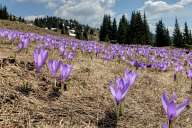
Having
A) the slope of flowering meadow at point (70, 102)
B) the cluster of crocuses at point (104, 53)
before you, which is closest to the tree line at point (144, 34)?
the cluster of crocuses at point (104, 53)

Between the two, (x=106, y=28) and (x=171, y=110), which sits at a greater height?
(x=106, y=28)

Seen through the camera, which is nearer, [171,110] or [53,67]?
[171,110]

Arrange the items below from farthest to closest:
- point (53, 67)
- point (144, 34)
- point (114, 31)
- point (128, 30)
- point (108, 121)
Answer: point (114, 31), point (128, 30), point (144, 34), point (53, 67), point (108, 121)

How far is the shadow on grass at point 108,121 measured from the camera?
134 inches

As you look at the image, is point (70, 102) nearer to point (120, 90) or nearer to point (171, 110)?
point (120, 90)

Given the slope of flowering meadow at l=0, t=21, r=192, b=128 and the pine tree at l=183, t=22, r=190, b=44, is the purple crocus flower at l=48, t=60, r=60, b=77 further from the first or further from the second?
the pine tree at l=183, t=22, r=190, b=44

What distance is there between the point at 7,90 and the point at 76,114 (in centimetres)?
80

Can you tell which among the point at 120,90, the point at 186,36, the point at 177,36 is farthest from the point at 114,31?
the point at 120,90

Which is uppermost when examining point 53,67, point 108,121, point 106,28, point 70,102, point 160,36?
point 106,28

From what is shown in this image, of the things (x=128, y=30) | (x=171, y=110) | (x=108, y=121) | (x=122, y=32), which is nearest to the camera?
(x=171, y=110)

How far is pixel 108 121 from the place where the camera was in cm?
351

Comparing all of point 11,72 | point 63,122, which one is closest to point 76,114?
point 63,122

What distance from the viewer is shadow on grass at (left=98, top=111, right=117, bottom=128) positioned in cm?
341

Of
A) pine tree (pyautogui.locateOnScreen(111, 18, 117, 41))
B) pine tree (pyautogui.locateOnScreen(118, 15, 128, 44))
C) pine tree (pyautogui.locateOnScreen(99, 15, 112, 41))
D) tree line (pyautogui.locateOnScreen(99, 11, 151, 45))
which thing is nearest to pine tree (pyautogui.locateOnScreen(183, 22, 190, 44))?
tree line (pyautogui.locateOnScreen(99, 11, 151, 45))
